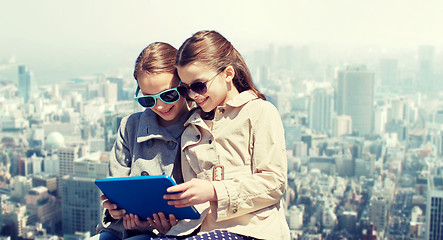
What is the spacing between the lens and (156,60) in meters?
0.84

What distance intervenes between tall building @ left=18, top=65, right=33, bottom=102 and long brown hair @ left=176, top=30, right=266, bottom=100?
58.8 ft

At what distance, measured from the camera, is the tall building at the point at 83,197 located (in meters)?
9.09

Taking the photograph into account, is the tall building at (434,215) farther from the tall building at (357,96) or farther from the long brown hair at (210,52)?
the long brown hair at (210,52)

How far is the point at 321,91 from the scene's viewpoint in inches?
706

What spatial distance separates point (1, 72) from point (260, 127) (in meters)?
18.4

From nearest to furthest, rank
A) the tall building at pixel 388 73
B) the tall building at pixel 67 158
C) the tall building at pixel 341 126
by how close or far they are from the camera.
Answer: the tall building at pixel 67 158 → the tall building at pixel 341 126 → the tall building at pixel 388 73

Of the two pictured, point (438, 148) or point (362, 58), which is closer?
point (438, 148)

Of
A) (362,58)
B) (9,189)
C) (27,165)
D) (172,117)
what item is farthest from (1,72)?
(172,117)

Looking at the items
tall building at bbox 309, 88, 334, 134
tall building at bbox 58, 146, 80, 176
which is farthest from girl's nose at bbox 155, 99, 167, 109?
tall building at bbox 309, 88, 334, 134

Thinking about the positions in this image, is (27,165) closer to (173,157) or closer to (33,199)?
(33,199)

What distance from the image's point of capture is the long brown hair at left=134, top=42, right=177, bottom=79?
841mm

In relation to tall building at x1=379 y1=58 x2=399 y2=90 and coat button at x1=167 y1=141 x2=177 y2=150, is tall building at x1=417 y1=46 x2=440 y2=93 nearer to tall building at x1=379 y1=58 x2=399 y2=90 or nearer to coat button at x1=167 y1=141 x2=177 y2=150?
tall building at x1=379 y1=58 x2=399 y2=90

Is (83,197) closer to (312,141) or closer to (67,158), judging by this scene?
(67,158)

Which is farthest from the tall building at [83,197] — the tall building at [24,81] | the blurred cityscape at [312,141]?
the tall building at [24,81]
